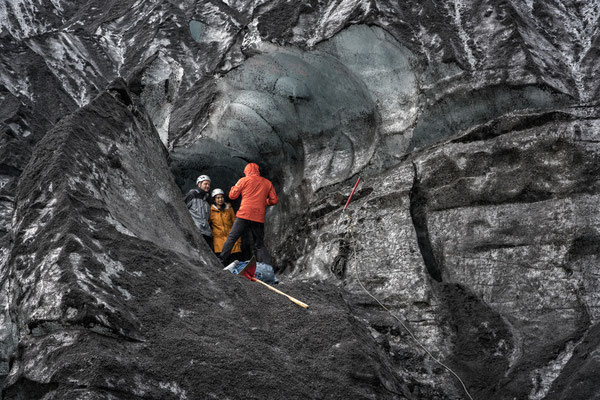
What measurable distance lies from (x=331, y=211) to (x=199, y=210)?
1570 millimetres

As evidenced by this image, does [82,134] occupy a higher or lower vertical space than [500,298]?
higher

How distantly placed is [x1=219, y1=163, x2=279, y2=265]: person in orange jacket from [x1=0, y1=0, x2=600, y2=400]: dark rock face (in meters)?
0.43

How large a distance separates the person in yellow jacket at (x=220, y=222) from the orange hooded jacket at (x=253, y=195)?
2.31 ft

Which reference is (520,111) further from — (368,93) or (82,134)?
(82,134)

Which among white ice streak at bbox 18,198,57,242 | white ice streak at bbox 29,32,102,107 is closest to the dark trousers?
white ice streak at bbox 18,198,57,242

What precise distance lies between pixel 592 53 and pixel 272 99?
10.8 feet

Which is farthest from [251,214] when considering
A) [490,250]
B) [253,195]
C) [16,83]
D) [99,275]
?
[16,83]

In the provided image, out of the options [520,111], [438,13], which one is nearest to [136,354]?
[520,111]

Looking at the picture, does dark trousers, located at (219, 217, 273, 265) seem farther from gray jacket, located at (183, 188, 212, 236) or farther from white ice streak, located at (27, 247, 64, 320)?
white ice streak, located at (27, 247, 64, 320)

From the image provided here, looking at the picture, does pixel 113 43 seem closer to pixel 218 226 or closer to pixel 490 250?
pixel 218 226

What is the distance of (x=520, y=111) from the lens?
5.98 meters

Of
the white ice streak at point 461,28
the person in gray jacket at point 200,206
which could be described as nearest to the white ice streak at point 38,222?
the person in gray jacket at point 200,206

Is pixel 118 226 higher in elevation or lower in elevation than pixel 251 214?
higher

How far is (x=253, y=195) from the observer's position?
6.97 m
